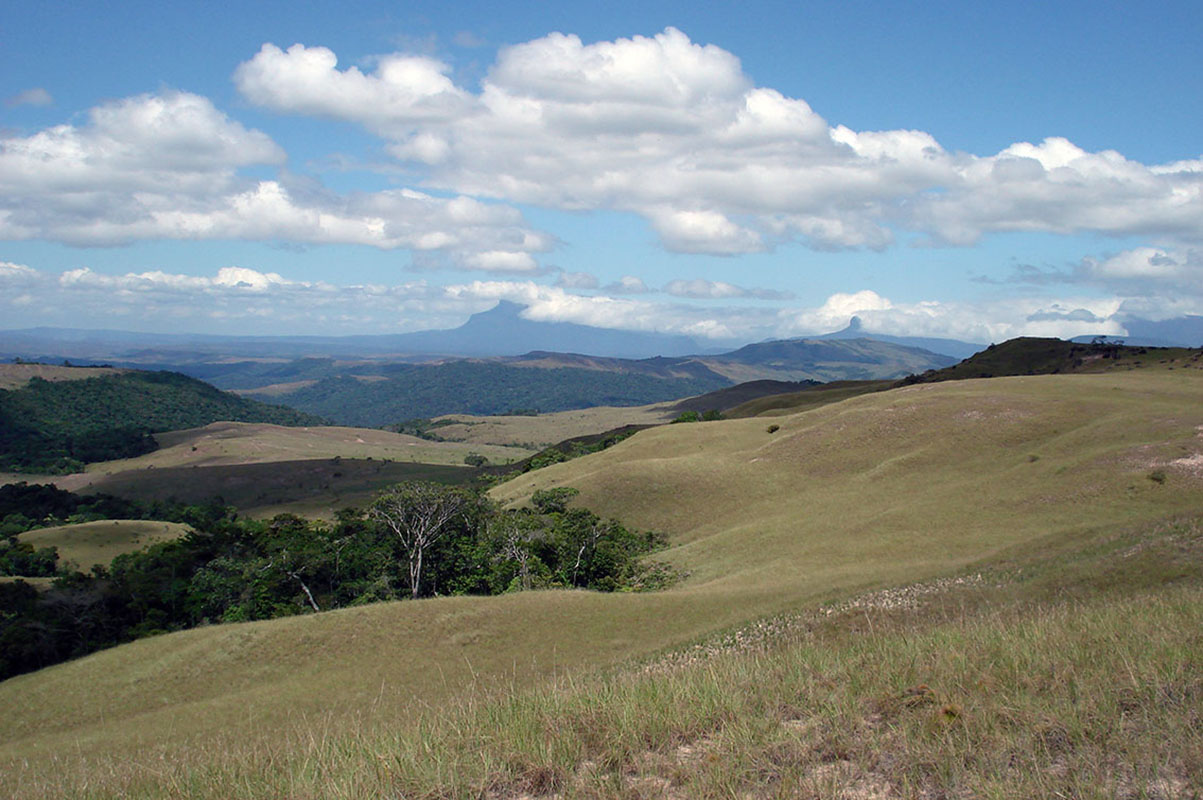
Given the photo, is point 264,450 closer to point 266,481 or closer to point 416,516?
point 266,481

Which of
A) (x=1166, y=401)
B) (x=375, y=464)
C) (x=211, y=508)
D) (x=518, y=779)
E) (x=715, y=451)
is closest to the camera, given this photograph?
(x=518, y=779)

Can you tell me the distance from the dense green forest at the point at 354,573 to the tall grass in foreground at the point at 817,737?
29.8 metres

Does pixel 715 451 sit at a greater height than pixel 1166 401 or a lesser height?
lesser

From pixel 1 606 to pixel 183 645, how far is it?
64.3 feet

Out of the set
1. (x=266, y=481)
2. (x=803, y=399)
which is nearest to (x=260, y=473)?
(x=266, y=481)

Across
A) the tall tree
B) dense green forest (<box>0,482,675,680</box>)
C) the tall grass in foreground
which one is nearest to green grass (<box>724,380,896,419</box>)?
dense green forest (<box>0,482,675,680</box>)

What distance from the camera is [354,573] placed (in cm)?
4281

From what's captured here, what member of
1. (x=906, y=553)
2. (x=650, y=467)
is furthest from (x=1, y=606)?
(x=906, y=553)

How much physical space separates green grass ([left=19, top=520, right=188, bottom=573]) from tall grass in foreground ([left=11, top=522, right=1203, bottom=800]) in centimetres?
7994

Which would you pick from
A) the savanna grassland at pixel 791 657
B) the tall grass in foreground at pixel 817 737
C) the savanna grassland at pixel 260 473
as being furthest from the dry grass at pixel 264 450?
the tall grass in foreground at pixel 817 737

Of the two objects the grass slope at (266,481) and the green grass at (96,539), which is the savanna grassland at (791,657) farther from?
the grass slope at (266,481)

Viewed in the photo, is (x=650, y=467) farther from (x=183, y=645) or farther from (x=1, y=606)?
(x=1, y=606)

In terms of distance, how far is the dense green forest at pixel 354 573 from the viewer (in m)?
38.8

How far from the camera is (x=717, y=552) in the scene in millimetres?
39094
